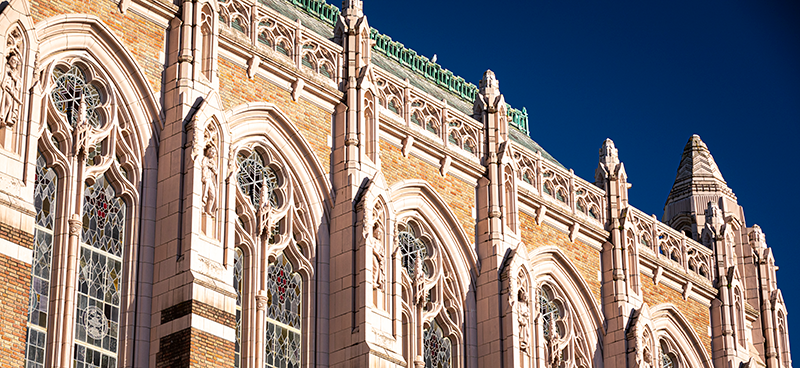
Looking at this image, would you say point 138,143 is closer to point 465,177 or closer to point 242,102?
point 242,102

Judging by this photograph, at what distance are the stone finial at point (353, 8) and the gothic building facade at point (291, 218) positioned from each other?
2.4 inches

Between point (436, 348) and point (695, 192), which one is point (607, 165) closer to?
point (695, 192)

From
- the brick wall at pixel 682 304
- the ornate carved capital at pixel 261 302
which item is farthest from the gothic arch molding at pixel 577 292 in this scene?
the ornate carved capital at pixel 261 302

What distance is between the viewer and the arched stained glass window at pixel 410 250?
34.4 meters

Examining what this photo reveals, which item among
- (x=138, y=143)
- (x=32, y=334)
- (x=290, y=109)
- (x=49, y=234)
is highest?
(x=290, y=109)

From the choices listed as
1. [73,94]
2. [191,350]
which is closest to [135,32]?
[73,94]

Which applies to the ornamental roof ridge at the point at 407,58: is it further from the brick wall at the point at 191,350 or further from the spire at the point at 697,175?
the brick wall at the point at 191,350

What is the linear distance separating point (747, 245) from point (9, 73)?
89.3 ft

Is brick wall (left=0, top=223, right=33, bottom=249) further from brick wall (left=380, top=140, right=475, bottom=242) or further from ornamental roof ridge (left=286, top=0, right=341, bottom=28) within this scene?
ornamental roof ridge (left=286, top=0, right=341, bottom=28)

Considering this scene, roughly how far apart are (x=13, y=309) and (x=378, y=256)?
9752 millimetres

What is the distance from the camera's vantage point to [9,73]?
2603cm

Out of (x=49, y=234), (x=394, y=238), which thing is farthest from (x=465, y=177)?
(x=49, y=234)

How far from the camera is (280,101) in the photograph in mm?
32281

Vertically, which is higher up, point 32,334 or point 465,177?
point 465,177
